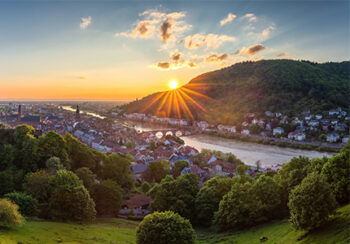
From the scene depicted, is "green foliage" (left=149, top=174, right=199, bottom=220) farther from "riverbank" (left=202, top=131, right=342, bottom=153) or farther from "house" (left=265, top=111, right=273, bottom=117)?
"house" (left=265, top=111, right=273, bottom=117)

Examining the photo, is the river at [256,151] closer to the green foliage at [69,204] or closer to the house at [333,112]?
the house at [333,112]

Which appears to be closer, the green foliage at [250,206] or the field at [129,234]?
the field at [129,234]

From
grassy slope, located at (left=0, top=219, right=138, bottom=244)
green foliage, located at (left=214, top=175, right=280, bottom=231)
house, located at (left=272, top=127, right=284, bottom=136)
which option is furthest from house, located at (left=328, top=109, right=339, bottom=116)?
grassy slope, located at (left=0, top=219, right=138, bottom=244)

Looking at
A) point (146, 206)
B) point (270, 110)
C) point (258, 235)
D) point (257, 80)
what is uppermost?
point (257, 80)

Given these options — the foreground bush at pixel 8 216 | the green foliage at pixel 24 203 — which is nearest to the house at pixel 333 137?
the green foliage at pixel 24 203

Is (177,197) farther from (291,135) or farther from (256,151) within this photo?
(291,135)

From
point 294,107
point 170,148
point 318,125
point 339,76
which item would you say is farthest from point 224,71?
point 170,148

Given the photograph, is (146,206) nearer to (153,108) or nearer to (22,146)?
(22,146)
